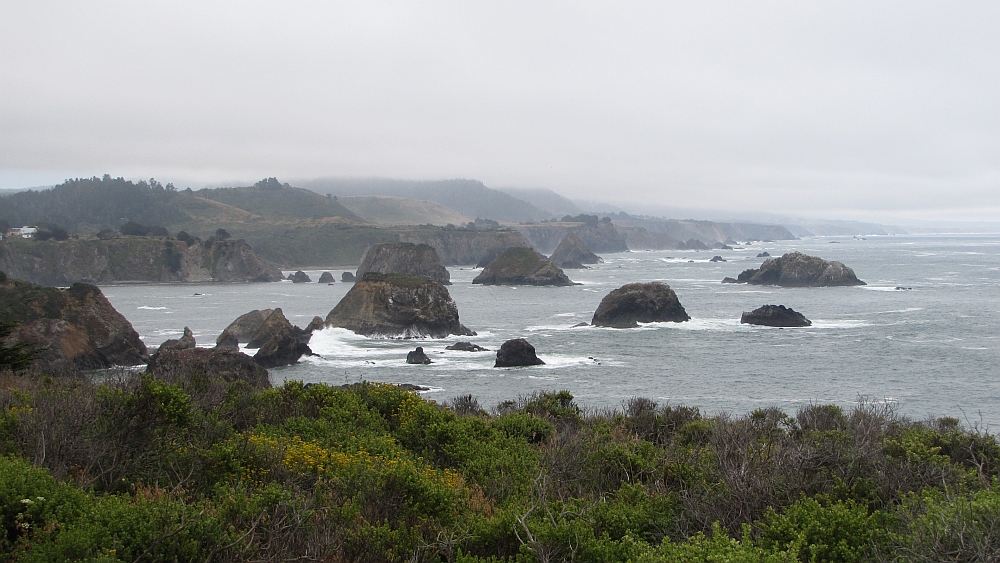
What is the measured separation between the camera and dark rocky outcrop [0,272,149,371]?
38.9 meters

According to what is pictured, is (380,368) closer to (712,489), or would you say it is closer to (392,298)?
(392,298)

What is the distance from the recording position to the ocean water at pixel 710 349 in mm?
33469

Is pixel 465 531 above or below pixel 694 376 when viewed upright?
above

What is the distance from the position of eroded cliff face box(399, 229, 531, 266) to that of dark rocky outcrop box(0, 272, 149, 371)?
118m

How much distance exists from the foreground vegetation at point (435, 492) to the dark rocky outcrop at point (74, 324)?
1142 inches

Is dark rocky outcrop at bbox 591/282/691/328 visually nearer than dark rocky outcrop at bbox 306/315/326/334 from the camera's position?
No

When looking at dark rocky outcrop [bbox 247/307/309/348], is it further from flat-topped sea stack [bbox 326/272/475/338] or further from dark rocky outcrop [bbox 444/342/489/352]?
dark rocky outcrop [bbox 444/342/489/352]

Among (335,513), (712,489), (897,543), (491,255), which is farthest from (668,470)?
(491,255)

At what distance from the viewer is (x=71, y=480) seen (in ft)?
25.2

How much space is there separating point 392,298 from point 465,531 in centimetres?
4876

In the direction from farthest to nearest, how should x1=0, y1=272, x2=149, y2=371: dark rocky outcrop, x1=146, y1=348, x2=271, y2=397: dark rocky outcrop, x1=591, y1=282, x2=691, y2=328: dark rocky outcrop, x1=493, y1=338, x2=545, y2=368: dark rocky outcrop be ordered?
x1=591, y1=282, x2=691, y2=328: dark rocky outcrop, x1=493, y1=338, x2=545, y2=368: dark rocky outcrop, x1=0, y1=272, x2=149, y2=371: dark rocky outcrop, x1=146, y1=348, x2=271, y2=397: dark rocky outcrop

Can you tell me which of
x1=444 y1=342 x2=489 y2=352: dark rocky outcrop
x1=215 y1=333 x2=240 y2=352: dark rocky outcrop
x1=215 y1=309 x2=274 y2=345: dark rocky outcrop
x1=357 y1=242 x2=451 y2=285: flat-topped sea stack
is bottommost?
x1=444 y1=342 x2=489 y2=352: dark rocky outcrop

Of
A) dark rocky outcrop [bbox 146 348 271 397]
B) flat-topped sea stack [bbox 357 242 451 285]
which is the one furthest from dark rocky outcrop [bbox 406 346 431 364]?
flat-topped sea stack [bbox 357 242 451 285]

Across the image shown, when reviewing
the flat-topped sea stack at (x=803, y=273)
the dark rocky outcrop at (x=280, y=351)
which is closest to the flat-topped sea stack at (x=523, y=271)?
the flat-topped sea stack at (x=803, y=273)
